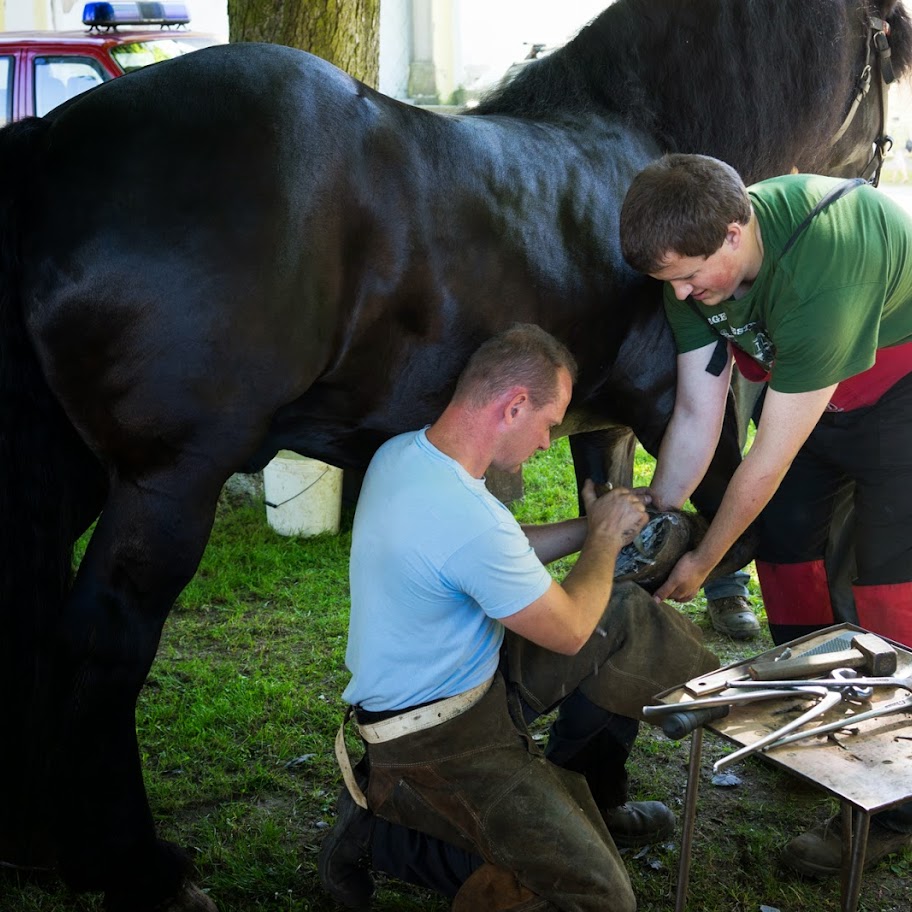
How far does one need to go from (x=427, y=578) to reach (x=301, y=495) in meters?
3.00

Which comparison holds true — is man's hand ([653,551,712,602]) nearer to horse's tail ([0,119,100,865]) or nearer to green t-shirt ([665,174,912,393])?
green t-shirt ([665,174,912,393])

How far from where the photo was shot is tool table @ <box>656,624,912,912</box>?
72.6 inches

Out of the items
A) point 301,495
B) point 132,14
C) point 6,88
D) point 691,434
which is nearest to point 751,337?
point 691,434

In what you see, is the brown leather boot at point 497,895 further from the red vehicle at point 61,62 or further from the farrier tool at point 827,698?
the red vehicle at point 61,62

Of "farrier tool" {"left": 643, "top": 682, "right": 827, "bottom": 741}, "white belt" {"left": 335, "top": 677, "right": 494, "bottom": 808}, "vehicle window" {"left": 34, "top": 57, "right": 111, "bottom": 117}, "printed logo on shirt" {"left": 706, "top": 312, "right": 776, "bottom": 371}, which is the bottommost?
"white belt" {"left": 335, "top": 677, "right": 494, "bottom": 808}

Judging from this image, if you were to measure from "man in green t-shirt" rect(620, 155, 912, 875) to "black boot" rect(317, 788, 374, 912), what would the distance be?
0.95 metres

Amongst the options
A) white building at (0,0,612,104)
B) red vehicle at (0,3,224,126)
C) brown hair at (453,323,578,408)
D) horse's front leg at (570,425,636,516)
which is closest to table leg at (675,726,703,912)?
brown hair at (453,323,578,408)

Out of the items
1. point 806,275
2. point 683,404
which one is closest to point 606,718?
point 683,404

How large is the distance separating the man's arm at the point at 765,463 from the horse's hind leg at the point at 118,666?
3.82 feet

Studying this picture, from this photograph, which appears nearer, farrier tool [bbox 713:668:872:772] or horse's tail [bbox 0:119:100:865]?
farrier tool [bbox 713:668:872:772]

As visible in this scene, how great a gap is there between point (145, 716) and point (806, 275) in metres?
2.41

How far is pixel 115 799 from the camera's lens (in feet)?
7.66

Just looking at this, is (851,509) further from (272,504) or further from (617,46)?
(272,504)

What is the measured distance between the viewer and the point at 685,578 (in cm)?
269
